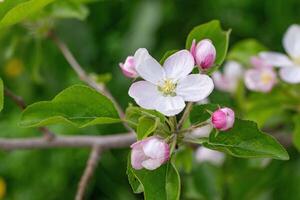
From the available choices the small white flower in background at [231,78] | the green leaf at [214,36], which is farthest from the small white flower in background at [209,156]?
the green leaf at [214,36]

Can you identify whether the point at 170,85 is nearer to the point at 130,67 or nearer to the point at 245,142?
the point at 130,67

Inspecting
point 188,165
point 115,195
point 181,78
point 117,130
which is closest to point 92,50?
point 117,130

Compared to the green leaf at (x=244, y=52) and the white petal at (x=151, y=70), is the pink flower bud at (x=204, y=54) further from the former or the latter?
the green leaf at (x=244, y=52)

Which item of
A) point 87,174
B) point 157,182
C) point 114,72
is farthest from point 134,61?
point 114,72

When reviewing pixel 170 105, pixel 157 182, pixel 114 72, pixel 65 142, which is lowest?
pixel 114 72

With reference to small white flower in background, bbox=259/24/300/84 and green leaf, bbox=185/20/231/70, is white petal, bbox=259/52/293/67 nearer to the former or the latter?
small white flower in background, bbox=259/24/300/84
